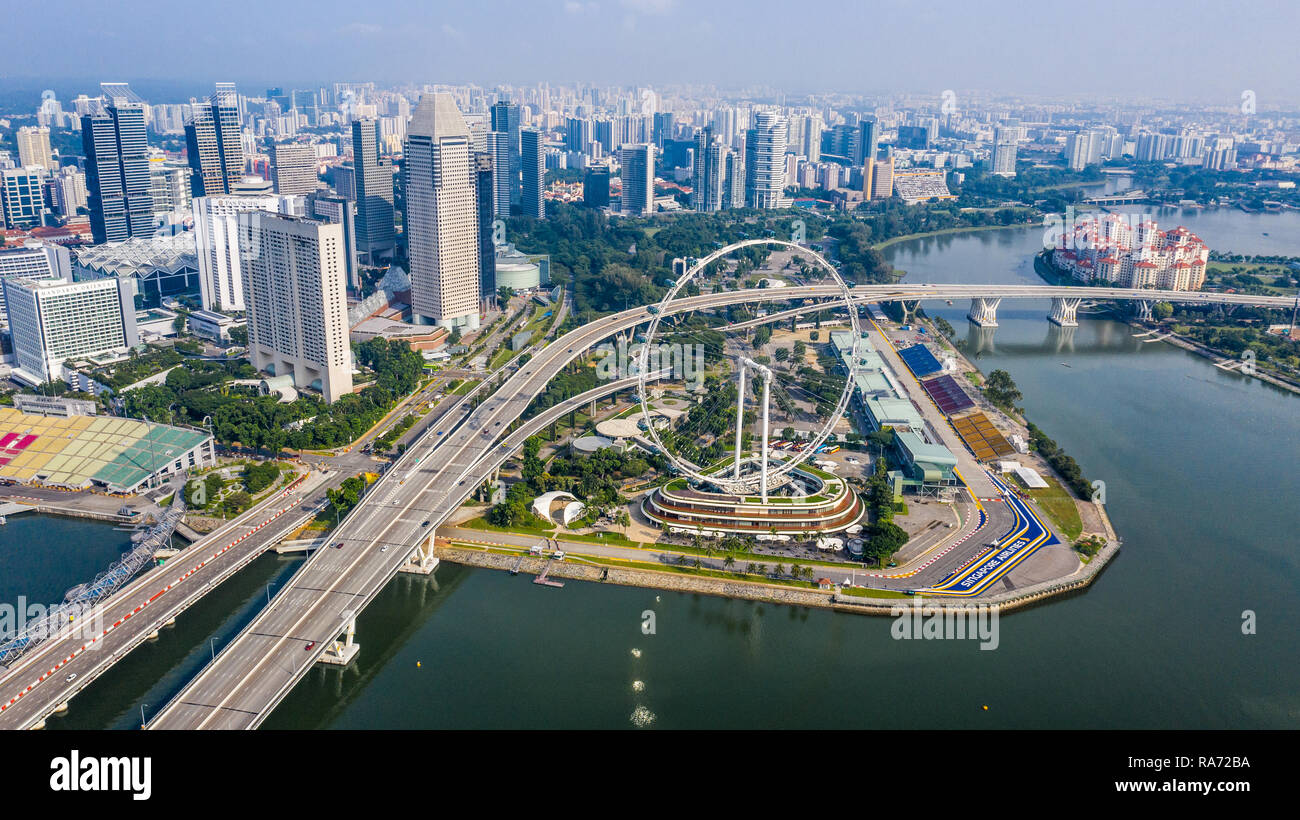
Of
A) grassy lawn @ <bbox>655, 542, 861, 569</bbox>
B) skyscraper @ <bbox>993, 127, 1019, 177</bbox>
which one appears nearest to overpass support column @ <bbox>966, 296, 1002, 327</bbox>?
grassy lawn @ <bbox>655, 542, 861, 569</bbox>

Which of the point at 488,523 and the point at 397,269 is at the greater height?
the point at 397,269

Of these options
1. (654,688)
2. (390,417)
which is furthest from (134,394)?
(654,688)

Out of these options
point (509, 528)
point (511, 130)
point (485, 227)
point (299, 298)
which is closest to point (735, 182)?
point (511, 130)

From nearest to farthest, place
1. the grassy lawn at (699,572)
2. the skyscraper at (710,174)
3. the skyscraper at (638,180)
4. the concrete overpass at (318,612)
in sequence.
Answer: the concrete overpass at (318,612) → the grassy lawn at (699,572) → the skyscraper at (638,180) → the skyscraper at (710,174)

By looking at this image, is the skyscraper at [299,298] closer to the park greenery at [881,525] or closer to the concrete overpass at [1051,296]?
the park greenery at [881,525]

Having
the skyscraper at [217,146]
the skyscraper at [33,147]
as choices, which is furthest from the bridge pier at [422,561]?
the skyscraper at [33,147]

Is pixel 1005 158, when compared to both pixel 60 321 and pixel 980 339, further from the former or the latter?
pixel 60 321

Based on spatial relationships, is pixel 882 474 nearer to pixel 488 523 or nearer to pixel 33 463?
pixel 488 523
